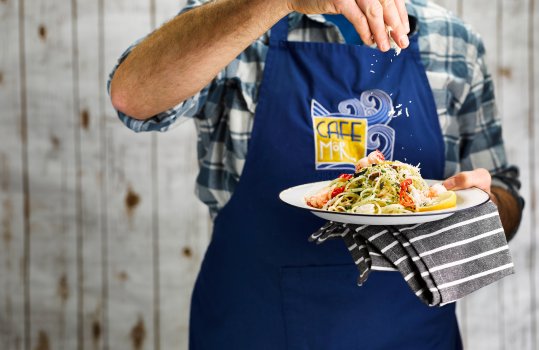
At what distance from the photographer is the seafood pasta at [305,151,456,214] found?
1097mm

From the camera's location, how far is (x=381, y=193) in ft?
3.79

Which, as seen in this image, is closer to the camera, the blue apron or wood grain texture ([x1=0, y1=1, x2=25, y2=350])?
the blue apron

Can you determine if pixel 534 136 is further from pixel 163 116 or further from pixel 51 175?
pixel 51 175

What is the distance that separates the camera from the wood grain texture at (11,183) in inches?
85.7

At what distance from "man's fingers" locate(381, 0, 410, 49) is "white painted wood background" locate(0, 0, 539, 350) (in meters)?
1.26

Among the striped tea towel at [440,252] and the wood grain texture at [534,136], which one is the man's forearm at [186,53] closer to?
the striped tea towel at [440,252]

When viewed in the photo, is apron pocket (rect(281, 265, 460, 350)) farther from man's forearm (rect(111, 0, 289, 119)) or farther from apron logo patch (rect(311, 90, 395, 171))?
man's forearm (rect(111, 0, 289, 119))

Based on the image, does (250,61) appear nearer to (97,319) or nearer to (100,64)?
(100,64)

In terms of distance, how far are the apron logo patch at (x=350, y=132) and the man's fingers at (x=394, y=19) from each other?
35 centimetres

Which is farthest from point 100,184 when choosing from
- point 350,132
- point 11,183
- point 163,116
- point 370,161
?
point 370,161

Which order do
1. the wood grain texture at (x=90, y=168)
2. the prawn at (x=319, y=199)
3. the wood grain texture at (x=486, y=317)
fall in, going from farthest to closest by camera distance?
the wood grain texture at (x=486, y=317) → the wood grain texture at (x=90, y=168) → the prawn at (x=319, y=199)

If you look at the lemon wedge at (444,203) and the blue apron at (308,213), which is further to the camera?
the blue apron at (308,213)

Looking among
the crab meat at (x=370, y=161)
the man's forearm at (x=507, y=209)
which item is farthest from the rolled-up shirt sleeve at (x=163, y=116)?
the man's forearm at (x=507, y=209)

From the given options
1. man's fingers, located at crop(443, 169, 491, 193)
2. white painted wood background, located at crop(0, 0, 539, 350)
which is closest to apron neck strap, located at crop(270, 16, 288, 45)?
man's fingers, located at crop(443, 169, 491, 193)
